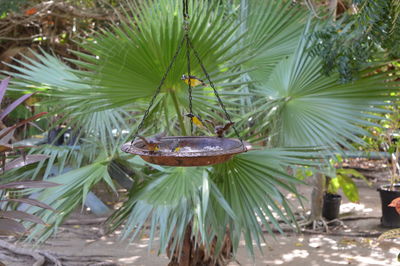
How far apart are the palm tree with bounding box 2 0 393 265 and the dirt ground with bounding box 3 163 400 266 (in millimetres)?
1225

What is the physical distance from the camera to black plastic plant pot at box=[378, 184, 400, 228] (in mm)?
5098

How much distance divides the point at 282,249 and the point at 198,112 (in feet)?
6.97

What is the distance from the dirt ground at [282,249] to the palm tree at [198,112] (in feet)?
4.02

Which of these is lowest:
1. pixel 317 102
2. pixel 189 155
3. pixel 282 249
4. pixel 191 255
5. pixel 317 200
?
pixel 282 249

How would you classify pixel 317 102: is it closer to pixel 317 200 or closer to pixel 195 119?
pixel 195 119

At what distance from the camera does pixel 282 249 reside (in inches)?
183

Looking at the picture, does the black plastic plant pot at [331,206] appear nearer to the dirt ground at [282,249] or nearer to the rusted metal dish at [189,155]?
the dirt ground at [282,249]

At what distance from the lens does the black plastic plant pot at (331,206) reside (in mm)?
5457

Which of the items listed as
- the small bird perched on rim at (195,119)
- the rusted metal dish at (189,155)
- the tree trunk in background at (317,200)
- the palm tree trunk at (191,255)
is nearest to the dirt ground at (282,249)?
the tree trunk in background at (317,200)

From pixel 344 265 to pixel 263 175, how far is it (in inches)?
77.2

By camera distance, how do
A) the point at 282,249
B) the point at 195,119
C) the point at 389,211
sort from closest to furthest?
the point at 195,119
the point at 282,249
the point at 389,211

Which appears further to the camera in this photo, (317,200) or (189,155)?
(317,200)

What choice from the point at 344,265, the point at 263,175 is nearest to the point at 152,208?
the point at 263,175

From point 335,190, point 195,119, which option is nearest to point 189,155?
point 195,119
